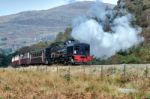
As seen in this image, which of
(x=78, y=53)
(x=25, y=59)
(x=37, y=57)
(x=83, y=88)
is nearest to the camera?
(x=83, y=88)

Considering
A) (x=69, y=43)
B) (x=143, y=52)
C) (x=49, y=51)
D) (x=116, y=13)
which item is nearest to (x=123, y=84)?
(x=69, y=43)

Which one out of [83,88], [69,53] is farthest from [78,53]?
[83,88]

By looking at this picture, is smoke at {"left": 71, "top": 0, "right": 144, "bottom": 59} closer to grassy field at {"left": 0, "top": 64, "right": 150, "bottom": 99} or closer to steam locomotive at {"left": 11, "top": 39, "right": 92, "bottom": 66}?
steam locomotive at {"left": 11, "top": 39, "right": 92, "bottom": 66}

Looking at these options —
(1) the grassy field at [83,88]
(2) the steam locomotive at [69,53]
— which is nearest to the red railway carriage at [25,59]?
(2) the steam locomotive at [69,53]

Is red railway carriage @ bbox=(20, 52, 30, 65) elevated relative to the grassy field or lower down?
lower down

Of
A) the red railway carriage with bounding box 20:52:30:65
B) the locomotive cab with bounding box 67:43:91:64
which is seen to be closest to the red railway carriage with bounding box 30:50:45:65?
the red railway carriage with bounding box 20:52:30:65

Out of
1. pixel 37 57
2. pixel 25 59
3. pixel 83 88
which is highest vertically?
pixel 83 88

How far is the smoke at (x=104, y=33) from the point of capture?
209ft

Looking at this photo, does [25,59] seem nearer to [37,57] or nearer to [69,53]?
[37,57]

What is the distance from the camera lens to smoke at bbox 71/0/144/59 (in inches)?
2507

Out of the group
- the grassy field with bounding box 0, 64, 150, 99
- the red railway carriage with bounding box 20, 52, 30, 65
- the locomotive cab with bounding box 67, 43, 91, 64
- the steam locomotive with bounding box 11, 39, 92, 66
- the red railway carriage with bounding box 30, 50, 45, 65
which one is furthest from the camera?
the red railway carriage with bounding box 20, 52, 30, 65

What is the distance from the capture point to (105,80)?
31.0 m

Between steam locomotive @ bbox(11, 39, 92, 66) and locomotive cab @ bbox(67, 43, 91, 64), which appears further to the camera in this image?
steam locomotive @ bbox(11, 39, 92, 66)

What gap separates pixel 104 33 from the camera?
219ft
